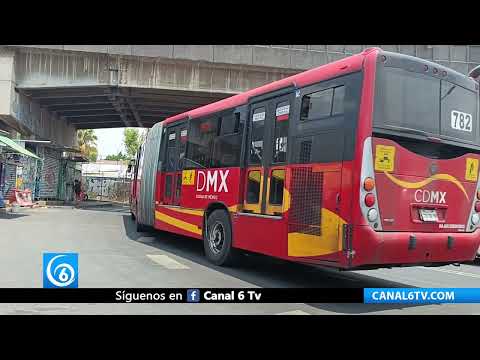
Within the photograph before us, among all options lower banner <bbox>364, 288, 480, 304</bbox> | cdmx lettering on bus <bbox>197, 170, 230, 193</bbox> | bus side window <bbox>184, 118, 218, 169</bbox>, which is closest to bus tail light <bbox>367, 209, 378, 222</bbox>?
lower banner <bbox>364, 288, 480, 304</bbox>

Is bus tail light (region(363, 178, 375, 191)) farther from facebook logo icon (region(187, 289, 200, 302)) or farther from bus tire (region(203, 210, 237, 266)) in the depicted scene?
bus tire (region(203, 210, 237, 266))

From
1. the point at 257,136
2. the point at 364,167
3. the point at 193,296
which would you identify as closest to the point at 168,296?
the point at 193,296

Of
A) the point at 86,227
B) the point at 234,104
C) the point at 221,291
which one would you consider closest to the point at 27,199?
the point at 86,227

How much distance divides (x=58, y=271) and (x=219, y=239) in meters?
4.07

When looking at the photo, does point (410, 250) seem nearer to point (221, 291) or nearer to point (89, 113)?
point (221, 291)

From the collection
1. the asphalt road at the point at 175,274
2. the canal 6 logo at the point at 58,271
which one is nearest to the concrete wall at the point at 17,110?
the asphalt road at the point at 175,274

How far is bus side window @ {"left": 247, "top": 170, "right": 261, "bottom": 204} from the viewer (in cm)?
779

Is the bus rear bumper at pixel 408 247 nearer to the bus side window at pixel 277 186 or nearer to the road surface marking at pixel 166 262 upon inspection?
the bus side window at pixel 277 186

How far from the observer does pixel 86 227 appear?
49.9ft

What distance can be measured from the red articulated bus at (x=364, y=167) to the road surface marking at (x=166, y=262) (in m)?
1.25

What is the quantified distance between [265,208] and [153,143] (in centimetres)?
611

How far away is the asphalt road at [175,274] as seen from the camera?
5.68m

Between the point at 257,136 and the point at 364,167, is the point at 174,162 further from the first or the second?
the point at 364,167

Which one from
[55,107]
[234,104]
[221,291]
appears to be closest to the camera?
[221,291]
